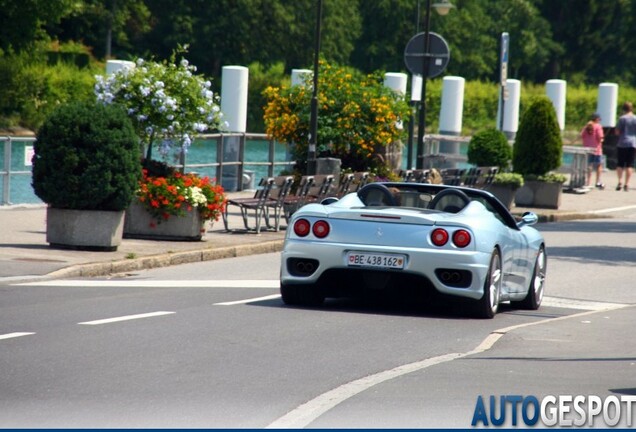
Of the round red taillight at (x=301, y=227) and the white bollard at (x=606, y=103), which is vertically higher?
the white bollard at (x=606, y=103)

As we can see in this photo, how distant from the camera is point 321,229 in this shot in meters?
13.5

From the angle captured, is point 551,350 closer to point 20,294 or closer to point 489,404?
point 489,404

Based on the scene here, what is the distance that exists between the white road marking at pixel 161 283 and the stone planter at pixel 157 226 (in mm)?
3964

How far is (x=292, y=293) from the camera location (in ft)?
45.8

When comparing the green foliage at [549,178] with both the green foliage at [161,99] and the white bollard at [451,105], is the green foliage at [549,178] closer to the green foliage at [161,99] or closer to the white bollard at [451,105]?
the green foliage at [161,99]

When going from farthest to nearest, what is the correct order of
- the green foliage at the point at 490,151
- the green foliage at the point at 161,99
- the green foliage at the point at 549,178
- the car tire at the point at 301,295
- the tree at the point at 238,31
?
the tree at the point at 238,31, the green foliage at the point at 490,151, the green foliage at the point at 549,178, the green foliage at the point at 161,99, the car tire at the point at 301,295

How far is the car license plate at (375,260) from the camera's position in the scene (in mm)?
13258

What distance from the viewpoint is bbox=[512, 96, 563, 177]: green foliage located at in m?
32.8

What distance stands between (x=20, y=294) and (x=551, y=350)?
211 inches

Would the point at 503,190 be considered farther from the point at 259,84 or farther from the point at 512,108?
the point at 259,84

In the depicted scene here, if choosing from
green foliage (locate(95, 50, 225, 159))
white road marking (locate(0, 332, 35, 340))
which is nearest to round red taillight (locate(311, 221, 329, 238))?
white road marking (locate(0, 332, 35, 340))

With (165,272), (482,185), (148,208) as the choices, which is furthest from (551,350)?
(482,185)

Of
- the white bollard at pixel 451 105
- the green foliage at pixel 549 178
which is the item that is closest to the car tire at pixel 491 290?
the green foliage at pixel 549 178

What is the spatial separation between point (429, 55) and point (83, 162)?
40.1 feet
